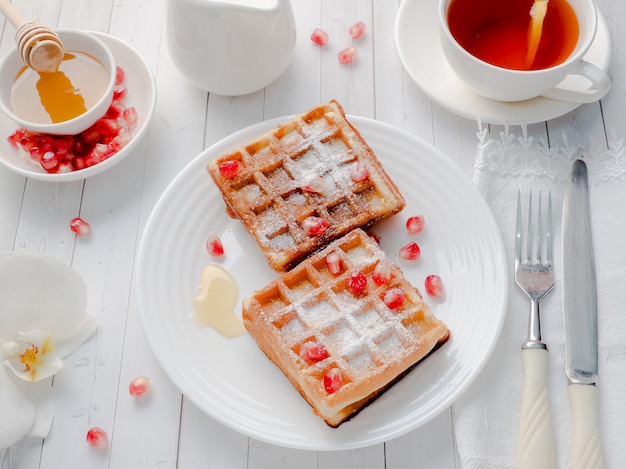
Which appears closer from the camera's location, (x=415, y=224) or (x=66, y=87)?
(x=415, y=224)

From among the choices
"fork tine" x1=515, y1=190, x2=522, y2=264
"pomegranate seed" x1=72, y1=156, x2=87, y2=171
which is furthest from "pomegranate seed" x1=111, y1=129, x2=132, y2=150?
"fork tine" x1=515, y1=190, x2=522, y2=264

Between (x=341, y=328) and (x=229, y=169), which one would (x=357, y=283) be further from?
(x=229, y=169)

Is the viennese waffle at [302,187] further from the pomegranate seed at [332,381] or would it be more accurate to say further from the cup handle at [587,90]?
the cup handle at [587,90]

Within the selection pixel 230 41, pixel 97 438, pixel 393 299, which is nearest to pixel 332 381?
pixel 393 299

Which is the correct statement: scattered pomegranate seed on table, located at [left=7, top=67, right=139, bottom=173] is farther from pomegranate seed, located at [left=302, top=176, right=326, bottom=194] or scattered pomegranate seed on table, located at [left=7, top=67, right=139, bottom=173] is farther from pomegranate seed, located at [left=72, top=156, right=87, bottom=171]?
pomegranate seed, located at [left=302, top=176, right=326, bottom=194]

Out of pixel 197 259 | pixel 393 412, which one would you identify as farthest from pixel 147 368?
pixel 393 412

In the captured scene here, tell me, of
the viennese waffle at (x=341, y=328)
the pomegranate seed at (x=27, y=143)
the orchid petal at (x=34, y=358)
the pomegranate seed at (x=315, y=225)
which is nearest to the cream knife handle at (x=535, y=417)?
the viennese waffle at (x=341, y=328)
